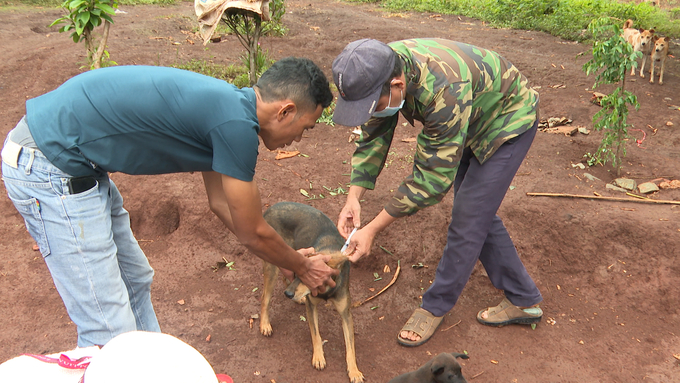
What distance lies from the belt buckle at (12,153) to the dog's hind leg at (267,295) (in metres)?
2.17

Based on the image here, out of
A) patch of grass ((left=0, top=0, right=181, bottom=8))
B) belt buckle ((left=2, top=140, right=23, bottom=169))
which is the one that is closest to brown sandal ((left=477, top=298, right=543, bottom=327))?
belt buckle ((left=2, top=140, right=23, bottom=169))

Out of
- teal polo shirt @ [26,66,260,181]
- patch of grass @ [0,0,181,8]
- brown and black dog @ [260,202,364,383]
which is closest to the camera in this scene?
teal polo shirt @ [26,66,260,181]

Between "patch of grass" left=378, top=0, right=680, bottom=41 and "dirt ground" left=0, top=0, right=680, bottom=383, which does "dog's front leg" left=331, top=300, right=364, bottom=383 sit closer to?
"dirt ground" left=0, top=0, right=680, bottom=383

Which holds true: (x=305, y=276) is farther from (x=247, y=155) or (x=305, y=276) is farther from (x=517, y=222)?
(x=517, y=222)

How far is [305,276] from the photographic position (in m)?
3.14

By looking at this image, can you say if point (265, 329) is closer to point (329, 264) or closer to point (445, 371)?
point (329, 264)

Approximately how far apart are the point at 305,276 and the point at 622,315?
10.0ft

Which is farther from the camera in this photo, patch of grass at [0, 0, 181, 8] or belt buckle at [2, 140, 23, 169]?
patch of grass at [0, 0, 181, 8]

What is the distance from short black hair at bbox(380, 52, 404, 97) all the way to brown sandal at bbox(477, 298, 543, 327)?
239cm

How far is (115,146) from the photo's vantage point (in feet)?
Answer: 7.78

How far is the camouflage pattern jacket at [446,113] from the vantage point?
3010 millimetres

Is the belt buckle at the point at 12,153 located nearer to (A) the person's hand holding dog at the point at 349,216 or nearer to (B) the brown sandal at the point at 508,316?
(A) the person's hand holding dog at the point at 349,216

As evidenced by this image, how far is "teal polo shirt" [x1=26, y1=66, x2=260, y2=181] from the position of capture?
2.29 meters

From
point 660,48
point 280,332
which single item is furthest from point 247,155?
point 660,48
